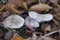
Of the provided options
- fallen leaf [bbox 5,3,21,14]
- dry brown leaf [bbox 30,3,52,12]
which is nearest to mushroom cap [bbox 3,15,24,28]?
fallen leaf [bbox 5,3,21,14]

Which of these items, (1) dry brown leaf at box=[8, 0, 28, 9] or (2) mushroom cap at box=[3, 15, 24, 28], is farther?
(1) dry brown leaf at box=[8, 0, 28, 9]

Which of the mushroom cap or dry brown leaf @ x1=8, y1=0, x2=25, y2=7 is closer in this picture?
the mushroom cap

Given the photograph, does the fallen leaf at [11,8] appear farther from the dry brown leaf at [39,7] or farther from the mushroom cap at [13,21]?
the dry brown leaf at [39,7]

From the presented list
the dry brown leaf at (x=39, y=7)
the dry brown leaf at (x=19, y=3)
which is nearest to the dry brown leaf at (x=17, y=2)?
the dry brown leaf at (x=19, y=3)

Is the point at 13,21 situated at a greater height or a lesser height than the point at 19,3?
lesser

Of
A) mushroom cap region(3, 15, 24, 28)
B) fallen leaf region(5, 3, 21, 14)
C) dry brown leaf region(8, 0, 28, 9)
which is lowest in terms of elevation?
mushroom cap region(3, 15, 24, 28)

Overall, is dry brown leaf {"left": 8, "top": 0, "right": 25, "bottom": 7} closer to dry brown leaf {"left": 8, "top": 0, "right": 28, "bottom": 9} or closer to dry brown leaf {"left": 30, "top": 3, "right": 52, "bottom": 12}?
dry brown leaf {"left": 8, "top": 0, "right": 28, "bottom": 9}

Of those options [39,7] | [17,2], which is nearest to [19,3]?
[17,2]

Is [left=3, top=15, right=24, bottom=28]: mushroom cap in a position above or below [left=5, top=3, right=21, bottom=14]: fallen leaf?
below

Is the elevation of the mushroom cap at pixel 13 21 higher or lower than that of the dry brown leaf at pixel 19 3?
lower

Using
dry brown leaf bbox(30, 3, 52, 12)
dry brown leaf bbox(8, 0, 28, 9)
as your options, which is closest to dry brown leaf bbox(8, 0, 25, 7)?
dry brown leaf bbox(8, 0, 28, 9)

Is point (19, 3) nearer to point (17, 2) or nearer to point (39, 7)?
point (17, 2)
